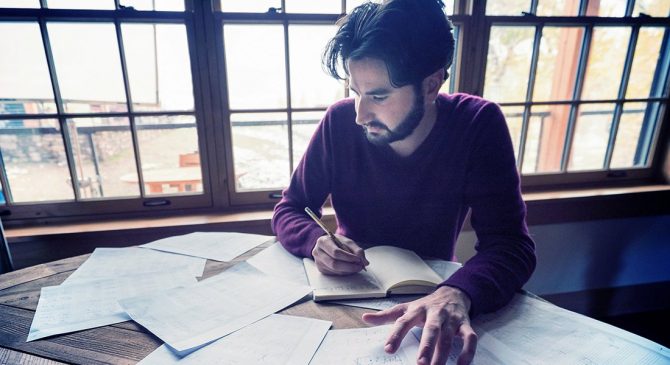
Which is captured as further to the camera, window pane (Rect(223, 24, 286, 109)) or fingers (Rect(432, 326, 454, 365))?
window pane (Rect(223, 24, 286, 109))

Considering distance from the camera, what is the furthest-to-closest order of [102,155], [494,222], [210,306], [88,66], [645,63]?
[645,63], [102,155], [88,66], [494,222], [210,306]

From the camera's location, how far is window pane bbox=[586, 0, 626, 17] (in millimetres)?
1649

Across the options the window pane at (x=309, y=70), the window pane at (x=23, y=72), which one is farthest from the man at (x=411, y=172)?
the window pane at (x=23, y=72)

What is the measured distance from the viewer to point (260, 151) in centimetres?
159

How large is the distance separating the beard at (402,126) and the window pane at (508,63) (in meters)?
0.90

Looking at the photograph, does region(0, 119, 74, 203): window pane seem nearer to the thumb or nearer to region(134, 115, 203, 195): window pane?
region(134, 115, 203, 195): window pane

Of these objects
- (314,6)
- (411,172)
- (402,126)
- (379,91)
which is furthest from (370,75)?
(314,6)

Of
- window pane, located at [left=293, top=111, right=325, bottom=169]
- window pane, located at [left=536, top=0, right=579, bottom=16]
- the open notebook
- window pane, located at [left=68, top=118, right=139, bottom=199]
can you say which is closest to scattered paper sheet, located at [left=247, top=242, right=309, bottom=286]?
the open notebook

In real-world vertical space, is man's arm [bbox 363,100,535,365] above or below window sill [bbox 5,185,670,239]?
above

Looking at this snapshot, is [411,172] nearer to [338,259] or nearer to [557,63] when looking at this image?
[338,259]

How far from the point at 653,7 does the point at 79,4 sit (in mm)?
2741

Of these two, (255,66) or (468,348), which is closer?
(468,348)

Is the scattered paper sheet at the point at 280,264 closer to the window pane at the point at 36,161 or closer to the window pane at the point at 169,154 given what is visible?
the window pane at the point at 169,154

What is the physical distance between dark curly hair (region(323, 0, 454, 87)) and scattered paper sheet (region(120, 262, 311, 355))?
60cm
